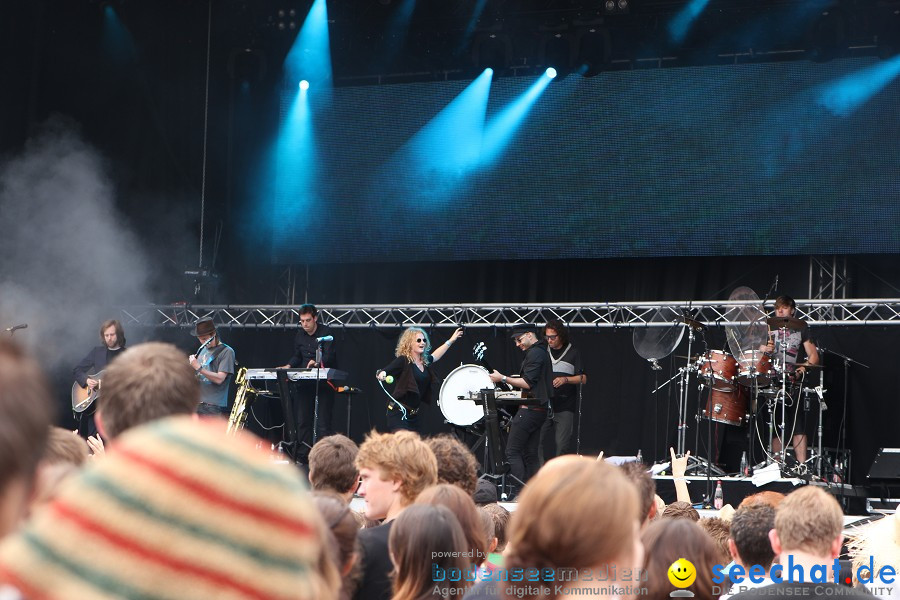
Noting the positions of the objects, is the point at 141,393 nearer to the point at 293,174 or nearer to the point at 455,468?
the point at 455,468

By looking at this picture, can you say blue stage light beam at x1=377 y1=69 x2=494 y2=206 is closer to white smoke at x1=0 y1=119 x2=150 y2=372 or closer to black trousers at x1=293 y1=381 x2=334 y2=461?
black trousers at x1=293 y1=381 x2=334 y2=461

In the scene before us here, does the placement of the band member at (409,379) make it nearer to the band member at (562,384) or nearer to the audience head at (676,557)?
the band member at (562,384)

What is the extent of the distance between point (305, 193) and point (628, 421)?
509 cm

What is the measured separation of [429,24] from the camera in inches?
538

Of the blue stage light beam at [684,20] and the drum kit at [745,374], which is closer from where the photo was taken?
the drum kit at [745,374]

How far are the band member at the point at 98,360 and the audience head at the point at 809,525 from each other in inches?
334

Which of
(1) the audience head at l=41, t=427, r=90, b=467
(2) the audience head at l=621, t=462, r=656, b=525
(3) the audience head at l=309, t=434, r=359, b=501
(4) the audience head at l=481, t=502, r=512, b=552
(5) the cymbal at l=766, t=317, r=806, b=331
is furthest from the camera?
(5) the cymbal at l=766, t=317, r=806, b=331

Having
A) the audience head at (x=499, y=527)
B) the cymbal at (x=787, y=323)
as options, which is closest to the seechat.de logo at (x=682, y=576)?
the audience head at (x=499, y=527)

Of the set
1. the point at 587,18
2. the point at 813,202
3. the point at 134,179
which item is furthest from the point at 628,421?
the point at 134,179

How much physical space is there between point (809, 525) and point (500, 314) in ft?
33.4

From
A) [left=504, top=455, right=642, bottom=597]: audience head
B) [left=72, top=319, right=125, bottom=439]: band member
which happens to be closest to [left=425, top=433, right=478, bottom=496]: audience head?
[left=504, top=455, right=642, bottom=597]: audience head

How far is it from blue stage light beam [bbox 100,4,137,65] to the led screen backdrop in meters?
2.12

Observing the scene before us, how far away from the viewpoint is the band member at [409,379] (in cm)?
1115

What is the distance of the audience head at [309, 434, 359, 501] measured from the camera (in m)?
4.07
